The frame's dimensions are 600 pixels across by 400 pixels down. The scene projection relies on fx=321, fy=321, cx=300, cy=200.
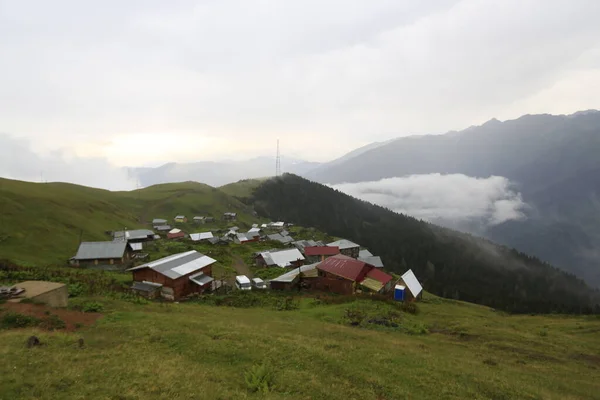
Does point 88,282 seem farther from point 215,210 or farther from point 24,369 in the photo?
point 215,210

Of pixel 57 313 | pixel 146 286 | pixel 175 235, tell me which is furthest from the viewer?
pixel 175 235

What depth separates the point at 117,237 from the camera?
79.9m

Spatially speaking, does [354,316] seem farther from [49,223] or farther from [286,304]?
[49,223]

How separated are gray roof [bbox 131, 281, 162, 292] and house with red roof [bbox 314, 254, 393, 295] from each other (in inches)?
1014

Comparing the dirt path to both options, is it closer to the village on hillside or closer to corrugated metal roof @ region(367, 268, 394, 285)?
the village on hillside

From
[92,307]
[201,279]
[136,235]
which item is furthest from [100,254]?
[92,307]

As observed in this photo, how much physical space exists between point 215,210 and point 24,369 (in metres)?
150

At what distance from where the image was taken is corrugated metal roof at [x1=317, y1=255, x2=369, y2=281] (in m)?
53.5

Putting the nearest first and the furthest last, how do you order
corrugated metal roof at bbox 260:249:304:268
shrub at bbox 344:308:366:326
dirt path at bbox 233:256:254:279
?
shrub at bbox 344:308:366:326 < dirt path at bbox 233:256:254:279 < corrugated metal roof at bbox 260:249:304:268

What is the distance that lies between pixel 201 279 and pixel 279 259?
3078cm

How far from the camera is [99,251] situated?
2287 inches

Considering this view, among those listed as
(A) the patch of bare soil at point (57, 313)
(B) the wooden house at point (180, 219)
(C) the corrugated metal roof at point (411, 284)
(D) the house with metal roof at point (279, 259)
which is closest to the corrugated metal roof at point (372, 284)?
(C) the corrugated metal roof at point (411, 284)

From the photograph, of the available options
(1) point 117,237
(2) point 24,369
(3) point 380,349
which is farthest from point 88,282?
(1) point 117,237

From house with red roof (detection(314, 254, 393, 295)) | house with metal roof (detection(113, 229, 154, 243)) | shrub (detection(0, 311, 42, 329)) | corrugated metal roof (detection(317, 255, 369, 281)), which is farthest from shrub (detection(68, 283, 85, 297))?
house with metal roof (detection(113, 229, 154, 243))
